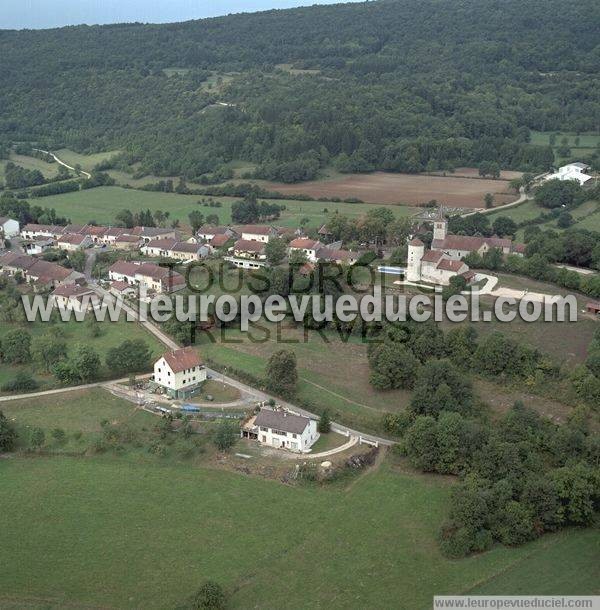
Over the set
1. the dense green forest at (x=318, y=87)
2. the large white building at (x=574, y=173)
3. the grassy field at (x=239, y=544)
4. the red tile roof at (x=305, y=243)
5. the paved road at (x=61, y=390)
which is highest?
the dense green forest at (x=318, y=87)

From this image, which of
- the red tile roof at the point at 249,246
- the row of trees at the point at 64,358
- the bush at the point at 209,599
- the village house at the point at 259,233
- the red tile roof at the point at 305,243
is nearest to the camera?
the bush at the point at 209,599

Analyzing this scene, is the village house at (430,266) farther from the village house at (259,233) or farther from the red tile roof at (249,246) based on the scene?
the village house at (259,233)

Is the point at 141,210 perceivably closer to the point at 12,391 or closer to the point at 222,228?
the point at 222,228

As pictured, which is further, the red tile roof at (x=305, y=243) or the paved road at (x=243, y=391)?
the red tile roof at (x=305, y=243)

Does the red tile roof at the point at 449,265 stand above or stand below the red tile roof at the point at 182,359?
above

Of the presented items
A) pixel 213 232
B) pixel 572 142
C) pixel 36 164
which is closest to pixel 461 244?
pixel 213 232

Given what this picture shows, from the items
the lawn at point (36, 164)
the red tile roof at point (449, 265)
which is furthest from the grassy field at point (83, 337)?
the lawn at point (36, 164)

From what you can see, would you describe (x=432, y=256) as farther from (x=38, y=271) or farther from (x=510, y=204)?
(x=38, y=271)

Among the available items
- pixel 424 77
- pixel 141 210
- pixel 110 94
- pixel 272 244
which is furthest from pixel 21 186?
pixel 424 77
